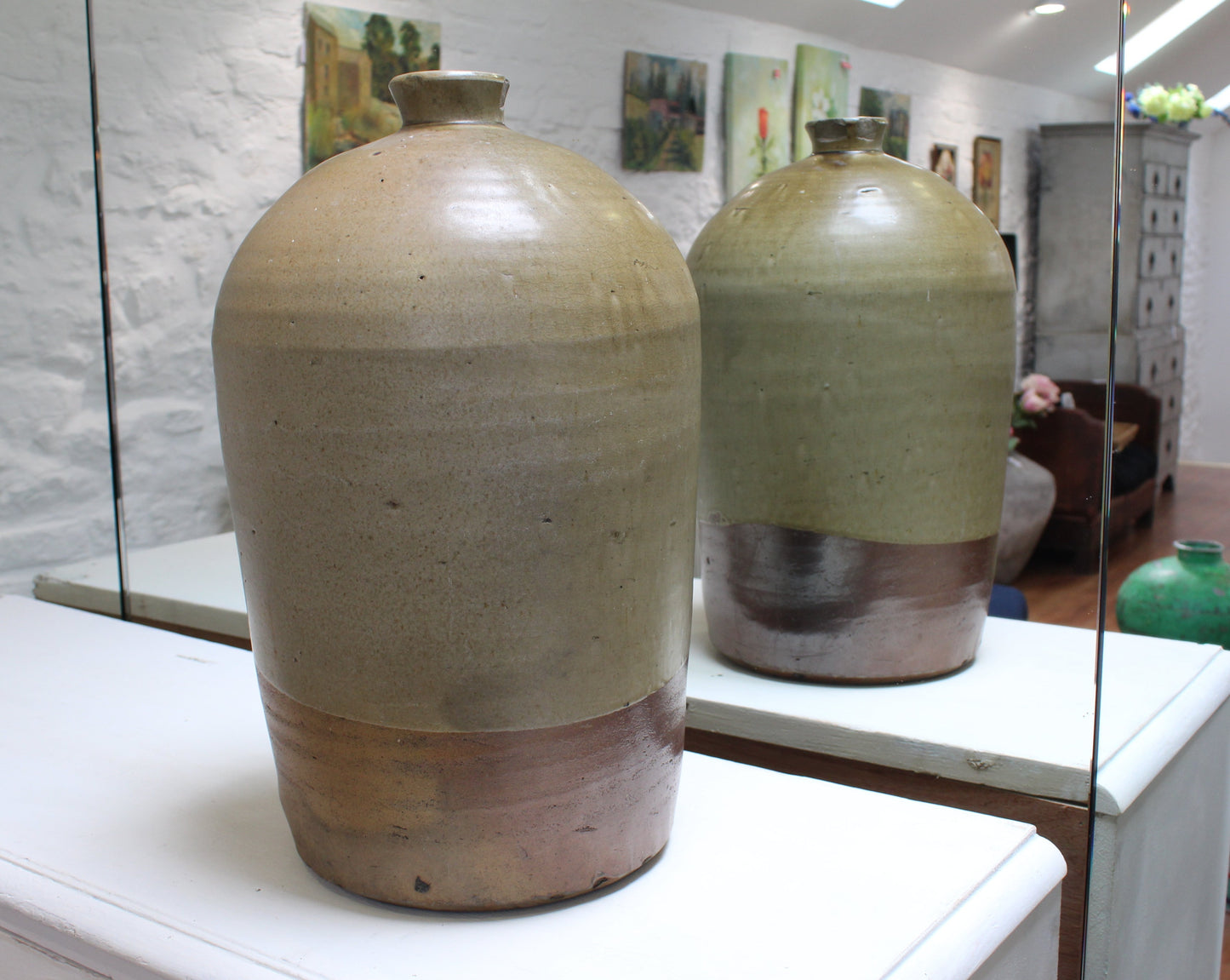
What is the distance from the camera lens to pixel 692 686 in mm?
1053

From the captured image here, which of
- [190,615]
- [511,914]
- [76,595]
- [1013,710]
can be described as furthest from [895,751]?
[76,595]

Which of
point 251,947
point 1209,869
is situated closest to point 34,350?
point 251,947

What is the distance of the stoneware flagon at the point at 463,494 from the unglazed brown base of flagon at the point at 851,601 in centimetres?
34

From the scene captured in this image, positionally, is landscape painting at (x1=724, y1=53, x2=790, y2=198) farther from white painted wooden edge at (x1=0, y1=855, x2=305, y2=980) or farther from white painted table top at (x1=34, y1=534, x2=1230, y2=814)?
white painted wooden edge at (x1=0, y1=855, x2=305, y2=980)

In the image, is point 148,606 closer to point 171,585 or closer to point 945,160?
point 171,585

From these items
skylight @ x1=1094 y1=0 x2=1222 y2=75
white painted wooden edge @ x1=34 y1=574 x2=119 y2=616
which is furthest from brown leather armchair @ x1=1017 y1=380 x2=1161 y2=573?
white painted wooden edge @ x1=34 y1=574 x2=119 y2=616

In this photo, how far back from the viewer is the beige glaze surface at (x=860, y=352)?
940 mm

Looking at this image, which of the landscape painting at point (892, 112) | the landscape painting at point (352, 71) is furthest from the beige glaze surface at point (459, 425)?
the landscape painting at point (352, 71)

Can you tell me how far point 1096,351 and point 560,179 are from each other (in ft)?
1.89

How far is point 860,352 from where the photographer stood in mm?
944

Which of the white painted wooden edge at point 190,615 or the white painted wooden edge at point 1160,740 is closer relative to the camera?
the white painted wooden edge at point 1160,740

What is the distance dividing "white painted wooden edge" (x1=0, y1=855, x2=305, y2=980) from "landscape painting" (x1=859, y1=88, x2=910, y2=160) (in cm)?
86

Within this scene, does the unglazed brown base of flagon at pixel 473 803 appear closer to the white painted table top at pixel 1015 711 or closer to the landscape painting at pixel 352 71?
the white painted table top at pixel 1015 711

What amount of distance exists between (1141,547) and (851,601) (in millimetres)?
263
